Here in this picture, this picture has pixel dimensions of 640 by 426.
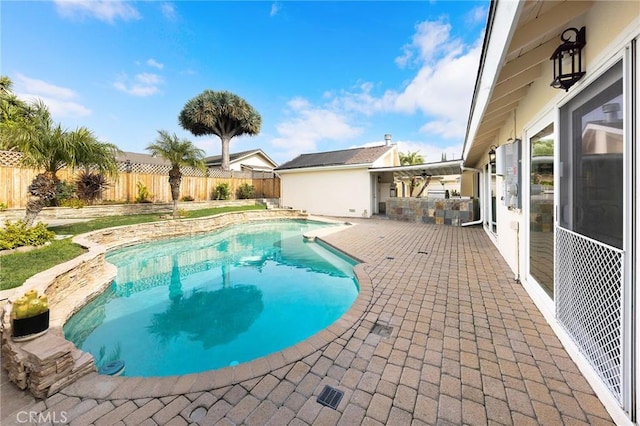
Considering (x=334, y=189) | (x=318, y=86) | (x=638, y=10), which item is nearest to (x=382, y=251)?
(x=638, y=10)

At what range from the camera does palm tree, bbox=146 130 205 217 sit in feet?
39.8

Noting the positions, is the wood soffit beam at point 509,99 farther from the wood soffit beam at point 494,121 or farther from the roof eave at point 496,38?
the roof eave at point 496,38

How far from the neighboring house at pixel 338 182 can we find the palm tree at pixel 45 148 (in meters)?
Answer: 13.2

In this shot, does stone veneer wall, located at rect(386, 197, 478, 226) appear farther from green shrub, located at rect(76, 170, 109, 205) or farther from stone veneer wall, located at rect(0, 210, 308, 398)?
green shrub, located at rect(76, 170, 109, 205)

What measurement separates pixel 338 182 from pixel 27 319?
54.7 feet

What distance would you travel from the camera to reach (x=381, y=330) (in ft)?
11.3

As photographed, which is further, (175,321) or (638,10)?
(175,321)

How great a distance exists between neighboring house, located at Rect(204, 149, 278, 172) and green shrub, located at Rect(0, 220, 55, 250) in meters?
22.7

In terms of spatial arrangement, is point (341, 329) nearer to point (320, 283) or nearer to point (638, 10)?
point (320, 283)

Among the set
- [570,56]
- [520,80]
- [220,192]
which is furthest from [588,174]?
[220,192]

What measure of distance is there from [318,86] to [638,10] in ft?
69.5

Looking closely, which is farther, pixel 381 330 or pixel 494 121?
pixel 494 121

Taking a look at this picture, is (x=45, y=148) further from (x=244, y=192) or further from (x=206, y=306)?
(x=244, y=192)

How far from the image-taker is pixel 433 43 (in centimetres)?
1312
